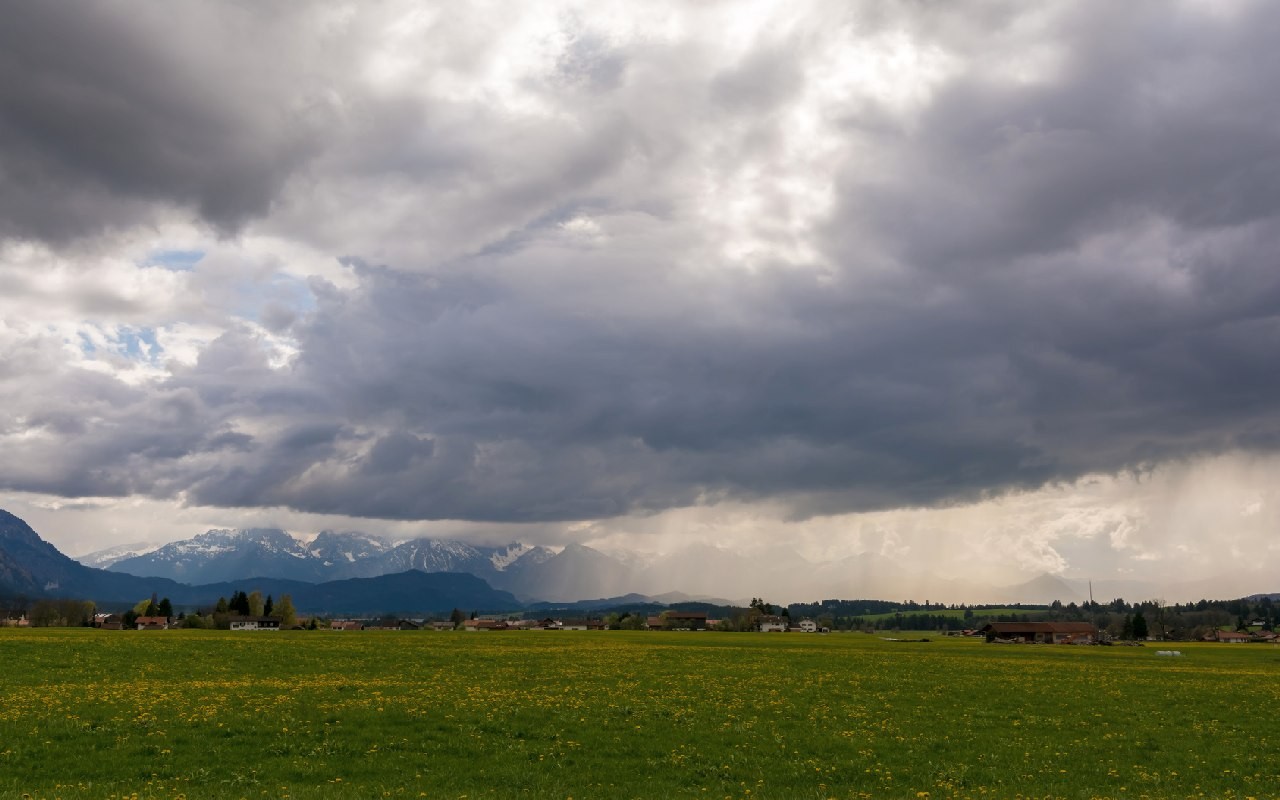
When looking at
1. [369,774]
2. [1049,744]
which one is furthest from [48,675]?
[1049,744]

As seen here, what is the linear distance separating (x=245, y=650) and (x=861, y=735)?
2288 inches

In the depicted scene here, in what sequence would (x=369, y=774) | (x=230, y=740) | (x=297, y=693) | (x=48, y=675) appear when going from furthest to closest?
(x=48, y=675)
(x=297, y=693)
(x=230, y=740)
(x=369, y=774)

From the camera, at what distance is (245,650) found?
71312mm

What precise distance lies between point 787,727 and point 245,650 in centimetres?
5487

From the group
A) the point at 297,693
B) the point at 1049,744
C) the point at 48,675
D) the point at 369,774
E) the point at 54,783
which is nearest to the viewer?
the point at 54,783

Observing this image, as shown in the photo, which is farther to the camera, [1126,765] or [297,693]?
[297,693]

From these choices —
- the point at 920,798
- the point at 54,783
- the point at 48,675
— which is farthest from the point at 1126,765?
the point at 48,675

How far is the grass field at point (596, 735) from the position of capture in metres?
25.2

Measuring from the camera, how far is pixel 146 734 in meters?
30.1

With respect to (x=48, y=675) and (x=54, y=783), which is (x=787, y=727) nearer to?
(x=54, y=783)

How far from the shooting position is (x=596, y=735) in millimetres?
32312

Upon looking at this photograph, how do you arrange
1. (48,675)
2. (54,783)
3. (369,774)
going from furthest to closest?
→ (48,675) < (369,774) < (54,783)

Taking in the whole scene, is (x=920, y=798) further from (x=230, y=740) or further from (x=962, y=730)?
(x=230, y=740)

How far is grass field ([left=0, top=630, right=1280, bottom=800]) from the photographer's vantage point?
25.2 metres
